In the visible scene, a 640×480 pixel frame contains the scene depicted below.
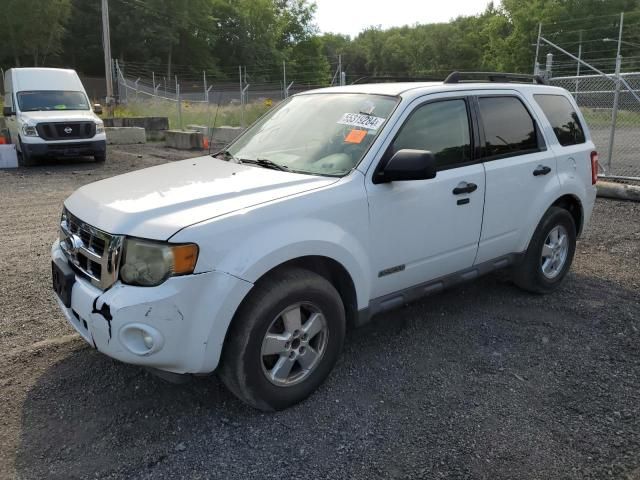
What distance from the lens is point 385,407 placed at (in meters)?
3.25

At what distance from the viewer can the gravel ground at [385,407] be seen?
2.77 m

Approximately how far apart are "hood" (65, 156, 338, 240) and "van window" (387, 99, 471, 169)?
72cm

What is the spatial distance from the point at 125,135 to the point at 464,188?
663 inches

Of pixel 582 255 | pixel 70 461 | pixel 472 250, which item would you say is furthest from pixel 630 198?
pixel 70 461

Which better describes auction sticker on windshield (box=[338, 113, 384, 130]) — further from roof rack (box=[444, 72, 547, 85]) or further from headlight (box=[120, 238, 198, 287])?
headlight (box=[120, 238, 198, 287])


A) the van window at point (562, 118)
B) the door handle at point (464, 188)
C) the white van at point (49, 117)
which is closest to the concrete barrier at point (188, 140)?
the white van at point (49, 117)

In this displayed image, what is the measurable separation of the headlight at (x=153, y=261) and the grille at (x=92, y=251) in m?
0.07

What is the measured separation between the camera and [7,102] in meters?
14.4

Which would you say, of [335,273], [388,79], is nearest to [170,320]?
[335,273]

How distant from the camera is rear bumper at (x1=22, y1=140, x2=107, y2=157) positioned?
13098mm

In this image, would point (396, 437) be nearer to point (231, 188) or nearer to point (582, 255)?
point (231, 188)

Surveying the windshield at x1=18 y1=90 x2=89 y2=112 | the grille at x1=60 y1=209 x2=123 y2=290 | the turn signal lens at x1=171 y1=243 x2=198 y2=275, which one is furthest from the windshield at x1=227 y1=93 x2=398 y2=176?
the windshield at x1=18 y1=90 x2=89 y2=112

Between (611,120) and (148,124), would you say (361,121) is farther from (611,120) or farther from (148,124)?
(148,124)

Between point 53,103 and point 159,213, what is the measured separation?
13107 mm
